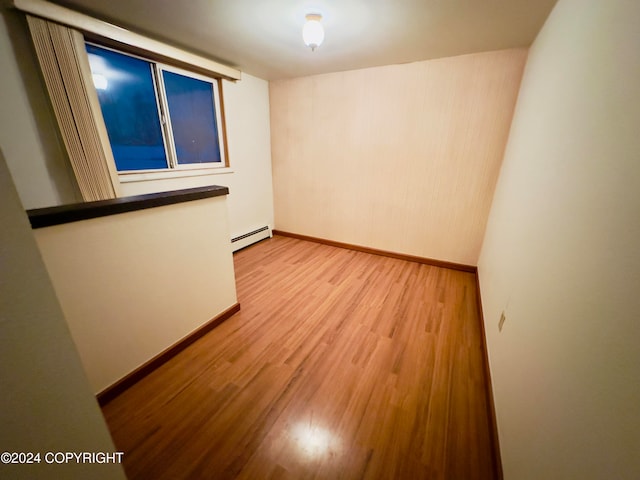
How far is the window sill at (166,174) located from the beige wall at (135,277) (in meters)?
1.14

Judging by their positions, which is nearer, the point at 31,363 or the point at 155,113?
the point at 31,363

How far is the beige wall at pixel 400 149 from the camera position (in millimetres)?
2391

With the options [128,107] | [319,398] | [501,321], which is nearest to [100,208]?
[319,398]

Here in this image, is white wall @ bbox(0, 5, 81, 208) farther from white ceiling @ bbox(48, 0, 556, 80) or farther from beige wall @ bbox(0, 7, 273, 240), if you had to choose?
white ceiling @ bbox(48, 0, 556, 80)

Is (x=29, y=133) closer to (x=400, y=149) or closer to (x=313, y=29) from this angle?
(x=313, y=29)

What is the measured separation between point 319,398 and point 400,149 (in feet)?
8.66

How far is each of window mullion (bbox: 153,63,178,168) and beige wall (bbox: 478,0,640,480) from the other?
308cm

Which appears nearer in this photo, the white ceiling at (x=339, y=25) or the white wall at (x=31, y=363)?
the white wall at (x=31, y=363)

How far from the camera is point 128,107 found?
224cm

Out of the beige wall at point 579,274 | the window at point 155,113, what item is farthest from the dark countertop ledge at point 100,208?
the beige wall at point 579,274

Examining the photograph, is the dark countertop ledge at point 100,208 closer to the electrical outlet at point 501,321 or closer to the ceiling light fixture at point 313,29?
the ceiling light fixture at point 313,29

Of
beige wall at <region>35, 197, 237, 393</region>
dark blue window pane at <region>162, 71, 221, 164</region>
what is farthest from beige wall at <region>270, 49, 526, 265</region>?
beige wall at <region>35, 197, 237, 393</region>

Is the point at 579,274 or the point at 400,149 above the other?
the point at 400,149

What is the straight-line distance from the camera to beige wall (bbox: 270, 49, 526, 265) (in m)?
2.39
